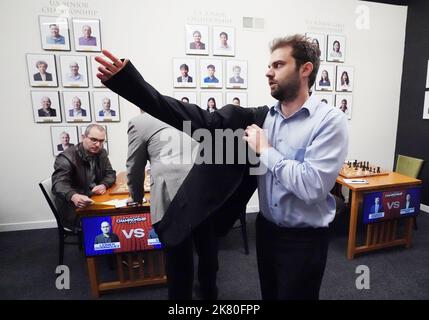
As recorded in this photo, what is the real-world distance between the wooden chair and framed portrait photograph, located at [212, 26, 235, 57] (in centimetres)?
271

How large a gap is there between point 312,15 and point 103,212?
3.83 meters

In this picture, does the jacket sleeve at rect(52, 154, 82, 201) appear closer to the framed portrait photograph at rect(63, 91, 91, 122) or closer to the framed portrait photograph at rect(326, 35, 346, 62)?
the framed portrait photograph at rect(63, 91, 91, 122)

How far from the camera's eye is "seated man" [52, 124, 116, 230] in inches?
97.9

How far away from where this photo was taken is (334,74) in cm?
418

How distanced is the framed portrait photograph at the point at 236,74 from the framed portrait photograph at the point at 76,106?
1882 mm

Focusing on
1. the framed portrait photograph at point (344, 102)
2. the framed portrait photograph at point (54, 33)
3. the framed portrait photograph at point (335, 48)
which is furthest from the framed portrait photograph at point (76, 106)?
the framed portrait photograph at point (344, 102)

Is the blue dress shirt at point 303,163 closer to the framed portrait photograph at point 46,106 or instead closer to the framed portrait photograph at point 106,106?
the framed portrait photograph at point 106,106

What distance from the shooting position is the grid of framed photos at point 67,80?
330 centimetres

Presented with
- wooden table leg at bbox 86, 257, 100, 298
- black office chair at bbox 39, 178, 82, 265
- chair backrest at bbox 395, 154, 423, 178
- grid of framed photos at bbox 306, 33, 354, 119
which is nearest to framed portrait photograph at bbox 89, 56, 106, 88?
black office chair at bbox 39, 178, 82, 265

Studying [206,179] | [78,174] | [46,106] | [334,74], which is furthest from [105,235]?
[334,74]

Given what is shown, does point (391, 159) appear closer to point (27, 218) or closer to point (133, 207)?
point (133, 207)
